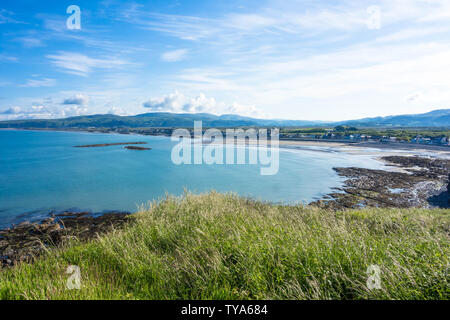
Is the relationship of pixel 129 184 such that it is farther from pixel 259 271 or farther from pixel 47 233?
pixel 259 271

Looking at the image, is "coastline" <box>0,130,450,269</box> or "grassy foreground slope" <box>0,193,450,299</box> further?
"coastline" <box>0,130,450,269</box>

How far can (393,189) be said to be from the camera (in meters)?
25.6

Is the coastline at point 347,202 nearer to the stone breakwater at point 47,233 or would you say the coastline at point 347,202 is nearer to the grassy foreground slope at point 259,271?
the stone breakwater at point 47,233

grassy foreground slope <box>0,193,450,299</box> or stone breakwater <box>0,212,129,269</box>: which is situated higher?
grassy foreground slope <box>0,193,450,299</box>

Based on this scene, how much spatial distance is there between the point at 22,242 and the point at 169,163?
3423cm

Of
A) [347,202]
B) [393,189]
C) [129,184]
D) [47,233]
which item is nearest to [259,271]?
[47,233]

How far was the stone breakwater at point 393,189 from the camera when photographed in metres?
20.7

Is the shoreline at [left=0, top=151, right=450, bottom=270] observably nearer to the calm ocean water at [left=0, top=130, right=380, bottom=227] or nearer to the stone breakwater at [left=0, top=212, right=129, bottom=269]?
the stone breakwater at [left=0, top=212, right=129, bottom=269]

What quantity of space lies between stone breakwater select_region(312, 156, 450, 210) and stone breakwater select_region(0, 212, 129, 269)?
634 inches

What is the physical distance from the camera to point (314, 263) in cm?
426

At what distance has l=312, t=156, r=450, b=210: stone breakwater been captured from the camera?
2074 cm

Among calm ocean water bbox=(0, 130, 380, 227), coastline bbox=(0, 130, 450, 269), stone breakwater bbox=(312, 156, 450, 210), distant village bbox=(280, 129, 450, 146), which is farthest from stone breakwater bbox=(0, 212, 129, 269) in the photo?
distant village bbox=(280, 129, 450, 146)

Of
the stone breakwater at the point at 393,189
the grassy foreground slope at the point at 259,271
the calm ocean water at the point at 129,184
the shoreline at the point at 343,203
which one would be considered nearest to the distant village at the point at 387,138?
the shoreline at the point at 343,203

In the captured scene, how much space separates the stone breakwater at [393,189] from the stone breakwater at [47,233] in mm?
16105
